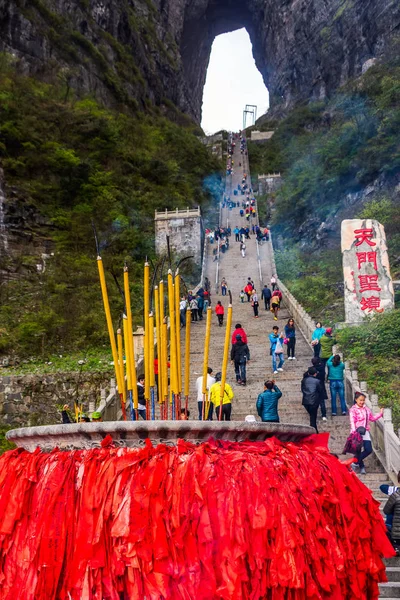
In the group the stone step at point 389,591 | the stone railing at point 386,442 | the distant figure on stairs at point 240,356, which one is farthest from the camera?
the distant figure on stairs at point 240,356

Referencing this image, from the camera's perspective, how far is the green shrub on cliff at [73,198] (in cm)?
1891

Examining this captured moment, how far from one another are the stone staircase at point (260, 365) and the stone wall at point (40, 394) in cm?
290

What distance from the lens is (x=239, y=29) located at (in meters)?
71.3

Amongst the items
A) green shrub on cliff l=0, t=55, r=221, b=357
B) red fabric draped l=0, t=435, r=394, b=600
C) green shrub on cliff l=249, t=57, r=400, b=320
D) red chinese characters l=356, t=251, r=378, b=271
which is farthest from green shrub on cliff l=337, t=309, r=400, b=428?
green shrub on cliff l=0, t=55, r=221, b=357

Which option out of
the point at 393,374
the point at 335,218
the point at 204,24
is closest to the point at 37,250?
the point at 335,218

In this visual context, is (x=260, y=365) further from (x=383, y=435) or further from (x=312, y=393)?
(x=383, y=435)

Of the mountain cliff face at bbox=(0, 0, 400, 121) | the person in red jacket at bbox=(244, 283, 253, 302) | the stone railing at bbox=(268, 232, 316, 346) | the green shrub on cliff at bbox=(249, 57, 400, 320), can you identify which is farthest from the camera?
the mountain cliff face at bbox=(0, 0, 400, 121)

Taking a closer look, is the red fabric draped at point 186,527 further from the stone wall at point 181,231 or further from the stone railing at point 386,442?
the stone wall at point 181,231

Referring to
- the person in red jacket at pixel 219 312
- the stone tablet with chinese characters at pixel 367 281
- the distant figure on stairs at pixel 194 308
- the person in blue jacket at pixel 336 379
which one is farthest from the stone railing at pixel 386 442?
the distant figure on stairs at pixel 194 308

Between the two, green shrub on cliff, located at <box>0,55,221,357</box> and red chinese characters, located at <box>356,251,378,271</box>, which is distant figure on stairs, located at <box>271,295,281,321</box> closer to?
red chinese characters, located at <box>356,251,378,271</box>

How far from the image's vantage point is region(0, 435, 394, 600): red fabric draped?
2760 mm

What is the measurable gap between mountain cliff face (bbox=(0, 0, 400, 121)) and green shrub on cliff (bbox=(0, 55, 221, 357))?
11.7ft

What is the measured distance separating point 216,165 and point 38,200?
62.9 feet

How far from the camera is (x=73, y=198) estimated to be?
2752cm
